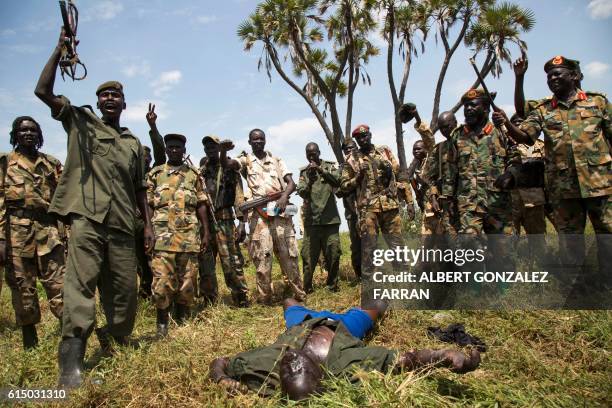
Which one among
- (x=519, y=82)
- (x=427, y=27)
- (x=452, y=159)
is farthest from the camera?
(x=427, y=27)

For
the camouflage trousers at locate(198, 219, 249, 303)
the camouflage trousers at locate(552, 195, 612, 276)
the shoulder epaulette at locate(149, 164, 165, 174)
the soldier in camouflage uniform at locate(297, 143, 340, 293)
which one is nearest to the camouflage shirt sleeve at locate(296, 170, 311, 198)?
the soldier in camouflage uniform at locate(297, 143, 340, 293)

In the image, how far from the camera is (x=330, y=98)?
16.2m

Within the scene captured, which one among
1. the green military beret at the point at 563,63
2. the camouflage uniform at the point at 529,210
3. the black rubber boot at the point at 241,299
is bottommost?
the black rubber boot at the point at 241,299

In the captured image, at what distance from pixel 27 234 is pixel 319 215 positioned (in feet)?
13.1

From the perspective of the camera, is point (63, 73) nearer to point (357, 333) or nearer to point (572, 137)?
point (357, 333)

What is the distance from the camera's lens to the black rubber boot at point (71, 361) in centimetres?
294

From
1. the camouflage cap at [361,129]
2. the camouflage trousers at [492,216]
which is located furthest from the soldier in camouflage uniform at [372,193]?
the camouflage trousers at [492,216]

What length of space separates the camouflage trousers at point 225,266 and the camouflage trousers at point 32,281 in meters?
1.86

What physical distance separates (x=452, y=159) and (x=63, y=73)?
4.08 m

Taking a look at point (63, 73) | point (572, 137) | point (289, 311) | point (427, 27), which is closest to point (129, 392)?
point (289, 311)

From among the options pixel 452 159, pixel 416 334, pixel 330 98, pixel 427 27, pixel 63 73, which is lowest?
pixel 416 334

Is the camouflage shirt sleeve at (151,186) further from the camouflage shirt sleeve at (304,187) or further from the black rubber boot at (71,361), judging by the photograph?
the camouflage shirt sleeve at (304,187)

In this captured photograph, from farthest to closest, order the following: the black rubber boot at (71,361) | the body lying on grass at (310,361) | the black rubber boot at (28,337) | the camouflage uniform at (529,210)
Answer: the camouflage uniform at (529,210), the black rubber boot at (28,337), the black rubber boot at (71,361), the body lying on grass at (310,361)

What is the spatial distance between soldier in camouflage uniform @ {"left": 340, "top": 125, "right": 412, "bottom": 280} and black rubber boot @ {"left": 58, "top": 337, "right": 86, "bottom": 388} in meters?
4.15
